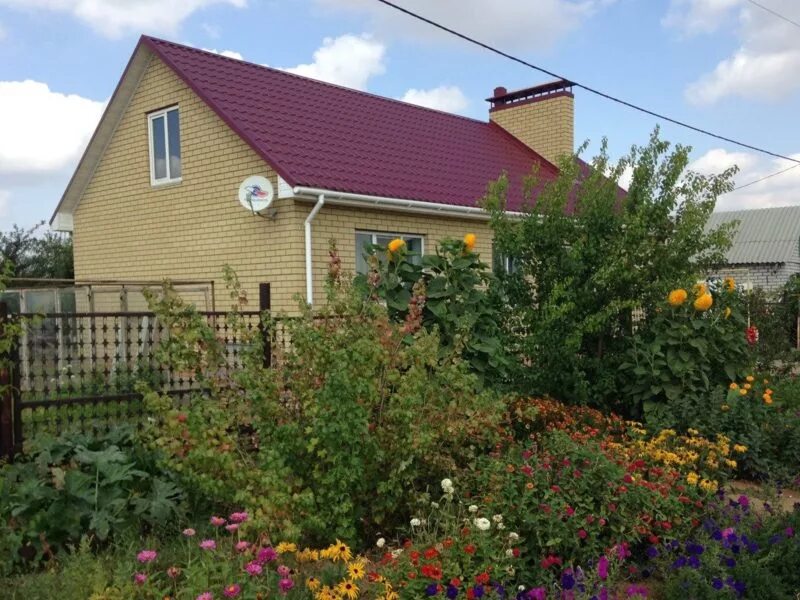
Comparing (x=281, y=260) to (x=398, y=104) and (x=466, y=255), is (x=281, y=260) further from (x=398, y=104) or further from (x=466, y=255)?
(x=398, y=104)

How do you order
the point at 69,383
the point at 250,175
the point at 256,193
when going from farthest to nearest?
the point at 250,175 < the point at 256,193 < the point at 69,383

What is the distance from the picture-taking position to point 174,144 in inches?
415

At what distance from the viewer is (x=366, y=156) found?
33.8 feet

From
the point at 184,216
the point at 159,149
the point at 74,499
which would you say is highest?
the point at 159,149

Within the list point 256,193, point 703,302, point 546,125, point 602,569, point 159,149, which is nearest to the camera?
point 602,569

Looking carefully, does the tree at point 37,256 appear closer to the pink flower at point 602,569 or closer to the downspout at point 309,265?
the downspout at point 309,265

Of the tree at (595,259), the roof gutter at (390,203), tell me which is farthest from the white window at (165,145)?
the tree at (595,259)

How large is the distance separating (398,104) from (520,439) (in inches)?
391

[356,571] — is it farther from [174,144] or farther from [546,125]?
[546,125]

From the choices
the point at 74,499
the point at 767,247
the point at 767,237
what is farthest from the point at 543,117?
the point at 767,237

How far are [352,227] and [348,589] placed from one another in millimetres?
6676

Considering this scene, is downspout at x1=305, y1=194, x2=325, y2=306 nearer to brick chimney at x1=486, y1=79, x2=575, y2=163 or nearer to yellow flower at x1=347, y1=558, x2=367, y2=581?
yellow flower at x1=347, y1=558, x2=367, y2=581

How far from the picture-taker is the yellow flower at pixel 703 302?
5.99m

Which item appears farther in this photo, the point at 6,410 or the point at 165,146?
the point at 165,146
